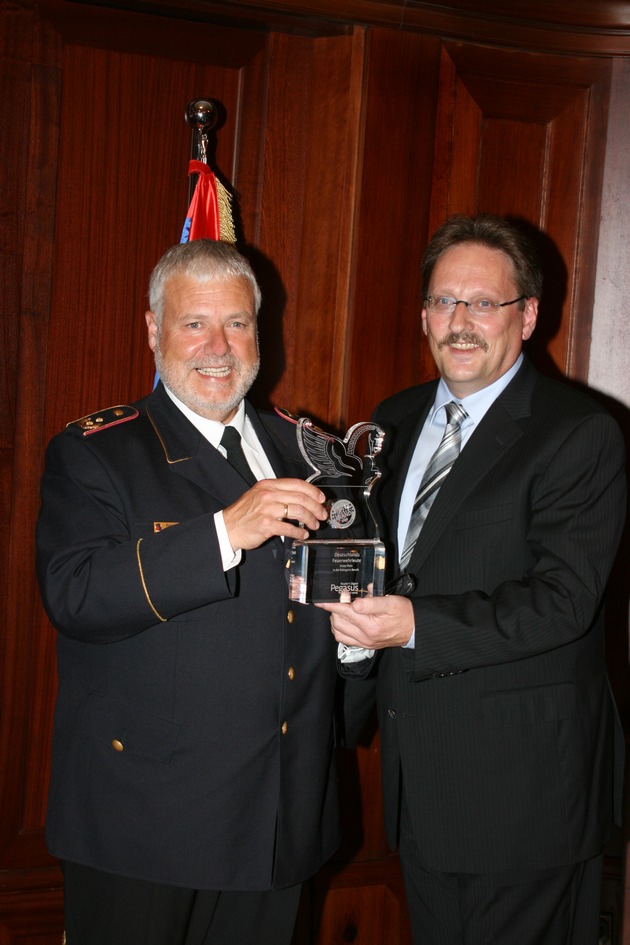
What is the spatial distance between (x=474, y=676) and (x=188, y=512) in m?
0.64

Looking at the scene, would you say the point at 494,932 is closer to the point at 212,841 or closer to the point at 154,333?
the point at 212,841

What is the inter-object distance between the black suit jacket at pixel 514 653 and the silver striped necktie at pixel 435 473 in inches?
1.7

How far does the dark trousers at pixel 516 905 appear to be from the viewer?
1818 millimetres

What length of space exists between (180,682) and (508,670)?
25.1 inches

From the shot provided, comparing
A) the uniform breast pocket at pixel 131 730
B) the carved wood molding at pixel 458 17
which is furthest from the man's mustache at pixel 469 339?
the carved wood molding at pixel 458 17

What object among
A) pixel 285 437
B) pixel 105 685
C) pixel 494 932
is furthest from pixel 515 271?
pixel 494 932

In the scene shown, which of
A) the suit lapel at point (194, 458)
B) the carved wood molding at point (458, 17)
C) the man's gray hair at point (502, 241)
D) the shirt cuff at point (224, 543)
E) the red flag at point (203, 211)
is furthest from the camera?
the carved wood molding at point (458, 17)

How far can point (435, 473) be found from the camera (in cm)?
195

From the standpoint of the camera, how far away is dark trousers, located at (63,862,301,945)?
162cm

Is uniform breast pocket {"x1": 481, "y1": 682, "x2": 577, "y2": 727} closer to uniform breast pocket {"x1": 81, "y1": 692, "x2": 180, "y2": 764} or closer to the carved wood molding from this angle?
uniform breast pocket {"x1": 81, "y1": 692, "x2": 180, "y2": 764}

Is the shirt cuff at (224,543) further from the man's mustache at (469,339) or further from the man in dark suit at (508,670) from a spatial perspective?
the man's mustache at (469,339)

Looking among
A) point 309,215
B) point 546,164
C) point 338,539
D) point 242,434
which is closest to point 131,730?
point 338,539

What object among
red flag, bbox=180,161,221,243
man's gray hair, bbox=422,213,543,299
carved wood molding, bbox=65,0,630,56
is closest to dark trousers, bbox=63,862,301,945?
man's gray hair, bbox=422,213,543,299

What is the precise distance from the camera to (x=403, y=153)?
2.65 metres
